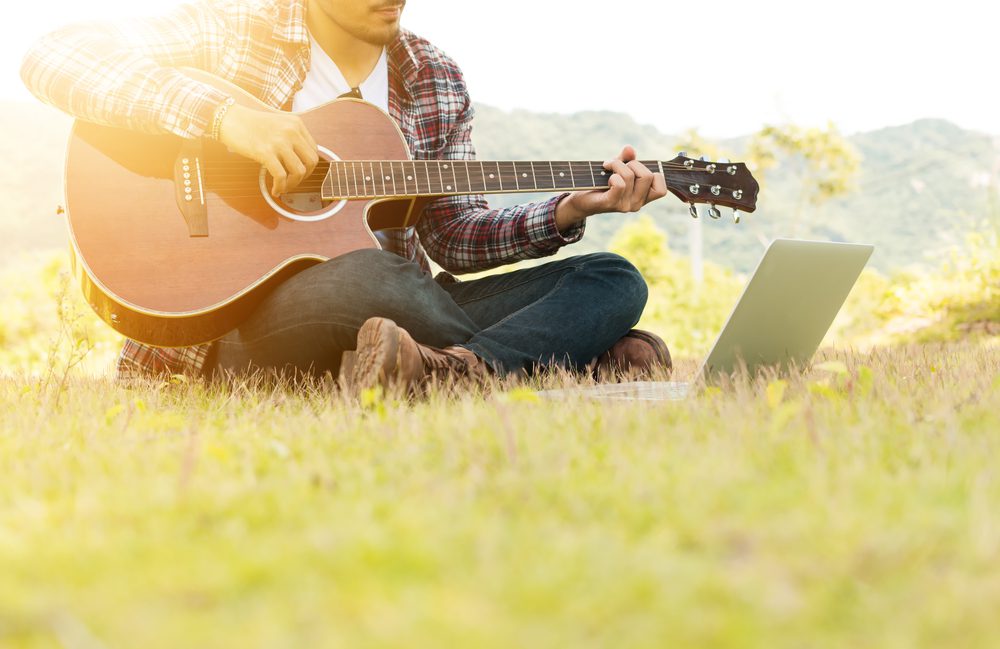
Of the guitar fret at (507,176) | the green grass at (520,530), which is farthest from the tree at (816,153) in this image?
the green grass at (520,530)

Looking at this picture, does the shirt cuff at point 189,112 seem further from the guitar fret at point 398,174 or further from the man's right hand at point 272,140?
the guitar fret at point 398,174

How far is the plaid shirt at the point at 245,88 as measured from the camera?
246 centimetres

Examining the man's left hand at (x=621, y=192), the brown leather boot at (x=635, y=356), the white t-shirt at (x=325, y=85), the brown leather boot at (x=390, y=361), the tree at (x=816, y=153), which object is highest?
the tree at (x=816, y=153)

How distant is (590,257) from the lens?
285cm

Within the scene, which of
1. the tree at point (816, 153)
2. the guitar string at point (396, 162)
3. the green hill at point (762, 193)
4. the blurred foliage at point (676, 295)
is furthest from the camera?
the green hill at point (762, 193)

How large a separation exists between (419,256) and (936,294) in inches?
272

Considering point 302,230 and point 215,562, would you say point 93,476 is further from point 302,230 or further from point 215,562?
point 302,230

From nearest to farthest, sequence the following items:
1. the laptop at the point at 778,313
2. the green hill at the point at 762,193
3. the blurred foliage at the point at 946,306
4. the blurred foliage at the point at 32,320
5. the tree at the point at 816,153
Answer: the laptop at the point at 778,313
the blurred foliage at the point at 946,306
the blurred foliage at the point at 32,320
the tree at the point at 816,153
the green hill at the point at 762,193

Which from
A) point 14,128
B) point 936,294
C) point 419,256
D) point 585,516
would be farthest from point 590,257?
point 14,128

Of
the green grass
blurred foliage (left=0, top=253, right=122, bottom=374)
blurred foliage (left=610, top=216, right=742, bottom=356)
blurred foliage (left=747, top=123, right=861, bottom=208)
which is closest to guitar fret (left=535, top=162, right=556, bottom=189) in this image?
the green grass

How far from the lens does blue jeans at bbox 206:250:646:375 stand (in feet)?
7.84

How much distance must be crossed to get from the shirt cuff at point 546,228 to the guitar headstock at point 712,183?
0.38m

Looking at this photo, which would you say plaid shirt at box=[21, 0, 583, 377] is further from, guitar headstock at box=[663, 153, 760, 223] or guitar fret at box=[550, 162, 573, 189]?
guitar headstock at box=[663, 153, 760, 223]

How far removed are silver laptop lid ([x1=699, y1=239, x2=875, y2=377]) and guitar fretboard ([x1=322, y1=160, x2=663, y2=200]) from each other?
0.87 meters
